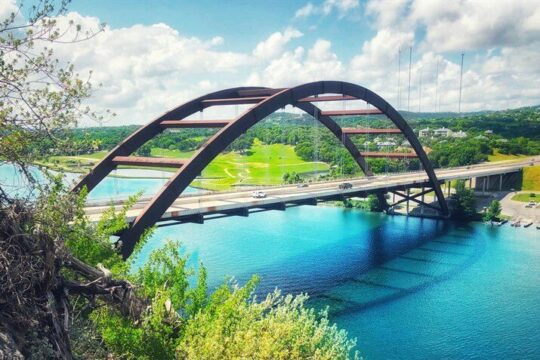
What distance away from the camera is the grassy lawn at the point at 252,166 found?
93000mm

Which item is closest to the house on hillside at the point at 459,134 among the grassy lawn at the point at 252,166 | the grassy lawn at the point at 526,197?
the grassy lawn at the point at 252,166

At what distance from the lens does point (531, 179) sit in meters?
71.6

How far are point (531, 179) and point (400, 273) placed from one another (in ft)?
149

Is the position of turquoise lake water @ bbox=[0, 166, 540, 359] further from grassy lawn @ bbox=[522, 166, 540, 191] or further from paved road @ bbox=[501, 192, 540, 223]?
grassy lawn @ bbox=[522, 166, 540, 191]

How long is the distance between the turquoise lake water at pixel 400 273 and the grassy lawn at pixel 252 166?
32.2 metres

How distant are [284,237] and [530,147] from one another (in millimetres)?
74808

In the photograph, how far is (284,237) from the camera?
49594 millimetres

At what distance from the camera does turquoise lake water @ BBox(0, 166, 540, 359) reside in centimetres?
2553

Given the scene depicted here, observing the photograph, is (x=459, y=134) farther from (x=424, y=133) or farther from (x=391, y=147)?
(x=391, y=147)

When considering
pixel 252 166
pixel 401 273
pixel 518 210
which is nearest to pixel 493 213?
pixel 518 210

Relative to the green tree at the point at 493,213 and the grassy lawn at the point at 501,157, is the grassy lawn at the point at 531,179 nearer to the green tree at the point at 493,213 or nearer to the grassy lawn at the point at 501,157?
the green tree at the point at 493,213

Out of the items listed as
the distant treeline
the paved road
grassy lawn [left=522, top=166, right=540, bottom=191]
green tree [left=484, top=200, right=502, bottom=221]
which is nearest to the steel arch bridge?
green tree [left=484, top=200, right=502, bottom=221]

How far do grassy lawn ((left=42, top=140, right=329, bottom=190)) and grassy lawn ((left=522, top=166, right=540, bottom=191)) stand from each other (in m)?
39.3

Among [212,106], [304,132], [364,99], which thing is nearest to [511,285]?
[364,99]
